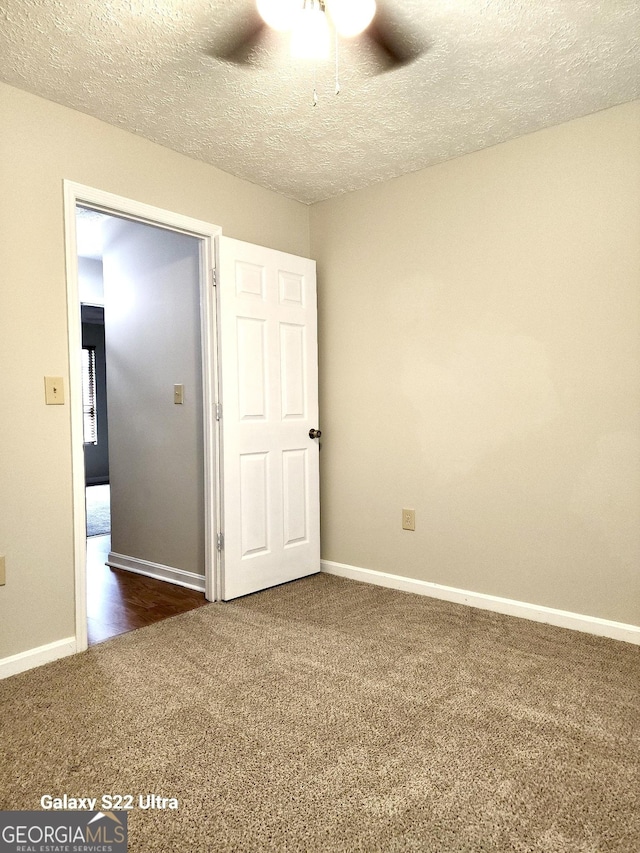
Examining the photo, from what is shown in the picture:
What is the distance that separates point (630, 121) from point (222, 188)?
6.68 ft

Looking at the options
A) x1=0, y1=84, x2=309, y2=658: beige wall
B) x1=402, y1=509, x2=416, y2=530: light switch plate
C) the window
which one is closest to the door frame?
x1=0, y1=84, x2=309, y2=658: beige wall

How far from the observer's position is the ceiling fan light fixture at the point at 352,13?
1.80 meters

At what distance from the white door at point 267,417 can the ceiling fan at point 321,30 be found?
3.91ft

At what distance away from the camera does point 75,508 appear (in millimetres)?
2648

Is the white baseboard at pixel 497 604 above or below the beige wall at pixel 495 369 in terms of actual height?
below

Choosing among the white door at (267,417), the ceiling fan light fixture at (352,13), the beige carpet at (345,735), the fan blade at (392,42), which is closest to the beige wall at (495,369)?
the white door at (267,417)

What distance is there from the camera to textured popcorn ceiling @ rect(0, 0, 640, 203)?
6.56 feet

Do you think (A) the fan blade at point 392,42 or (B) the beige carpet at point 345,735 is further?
(A) the fan blade at point 392,42

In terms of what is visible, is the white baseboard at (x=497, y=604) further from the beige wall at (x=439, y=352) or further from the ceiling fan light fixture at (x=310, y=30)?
the ceiling fan light fixture at (x=310, y=30)

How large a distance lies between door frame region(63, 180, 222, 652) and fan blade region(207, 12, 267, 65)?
0.89 metres

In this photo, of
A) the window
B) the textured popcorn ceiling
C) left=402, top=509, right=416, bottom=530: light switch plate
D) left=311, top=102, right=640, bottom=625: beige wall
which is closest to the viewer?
the textured popcorn ceiling

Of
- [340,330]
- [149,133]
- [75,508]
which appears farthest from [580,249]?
[75,508]

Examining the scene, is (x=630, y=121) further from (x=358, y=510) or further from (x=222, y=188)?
(x=358, y=510)

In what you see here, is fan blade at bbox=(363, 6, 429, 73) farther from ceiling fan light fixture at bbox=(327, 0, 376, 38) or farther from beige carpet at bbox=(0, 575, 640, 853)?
beige carpet at bbox=(0, 575, 640, 853)
